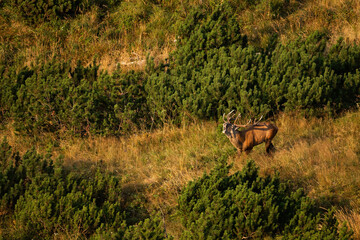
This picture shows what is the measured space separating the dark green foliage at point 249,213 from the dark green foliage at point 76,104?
10.5 feet

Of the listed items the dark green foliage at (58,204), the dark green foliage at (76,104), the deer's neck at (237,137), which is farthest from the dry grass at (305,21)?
the dark green foliage at (58,204)

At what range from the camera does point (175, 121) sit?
8.84 meters

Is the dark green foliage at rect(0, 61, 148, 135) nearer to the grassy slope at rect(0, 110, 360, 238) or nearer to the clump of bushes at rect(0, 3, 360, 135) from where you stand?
the clump of bushes at rect(0, 3, 360, 135)

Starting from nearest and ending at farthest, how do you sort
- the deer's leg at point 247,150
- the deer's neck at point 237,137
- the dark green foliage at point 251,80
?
the deer's neck at point 237,137
the deer's leg at point 247,150
the dark green foliage at point 251,80

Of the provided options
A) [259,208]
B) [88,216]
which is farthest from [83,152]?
[259,208]

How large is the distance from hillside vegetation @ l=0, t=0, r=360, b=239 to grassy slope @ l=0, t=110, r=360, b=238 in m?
0.03

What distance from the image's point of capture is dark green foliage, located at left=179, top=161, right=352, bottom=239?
5211 millimetres

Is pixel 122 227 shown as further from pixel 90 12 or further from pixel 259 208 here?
pixel 90 12

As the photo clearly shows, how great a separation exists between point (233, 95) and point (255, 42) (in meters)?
3.80

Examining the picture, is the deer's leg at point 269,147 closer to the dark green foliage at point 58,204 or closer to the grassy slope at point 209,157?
the grassy slope at point 209,157

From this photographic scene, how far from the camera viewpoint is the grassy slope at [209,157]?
637 centimetres

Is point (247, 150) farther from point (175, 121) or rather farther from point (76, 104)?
point (76, 104)

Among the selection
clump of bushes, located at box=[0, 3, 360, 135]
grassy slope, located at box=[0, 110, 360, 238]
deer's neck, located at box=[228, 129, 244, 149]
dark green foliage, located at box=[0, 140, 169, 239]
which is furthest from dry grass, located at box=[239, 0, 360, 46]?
dark green foliage, located at box=[0, 140, 169, 239]

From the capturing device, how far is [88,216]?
5.82 meters
